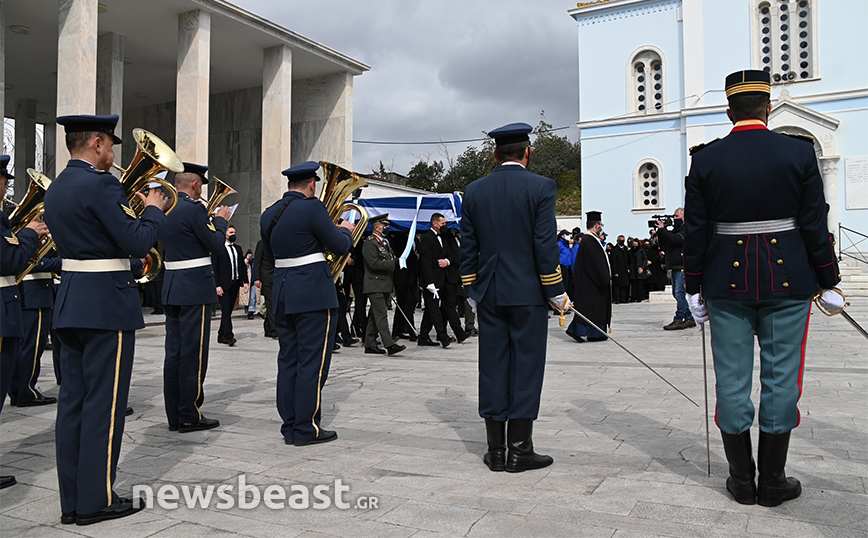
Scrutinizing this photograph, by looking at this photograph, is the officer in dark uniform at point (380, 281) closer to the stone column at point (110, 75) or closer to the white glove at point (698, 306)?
the white glove at point (698, 306)

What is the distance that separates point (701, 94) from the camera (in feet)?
87.8

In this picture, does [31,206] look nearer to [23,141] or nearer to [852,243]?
[23,141]

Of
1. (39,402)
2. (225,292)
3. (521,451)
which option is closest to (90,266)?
(521,451)

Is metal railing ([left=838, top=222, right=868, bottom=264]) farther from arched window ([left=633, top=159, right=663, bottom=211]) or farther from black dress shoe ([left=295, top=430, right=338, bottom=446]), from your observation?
black dress shoe ([left=295, top=430, right=338, bottom=446])

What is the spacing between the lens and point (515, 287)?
168 inches

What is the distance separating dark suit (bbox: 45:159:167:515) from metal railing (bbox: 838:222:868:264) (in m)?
24.7

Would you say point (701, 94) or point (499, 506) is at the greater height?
point (701, 94)

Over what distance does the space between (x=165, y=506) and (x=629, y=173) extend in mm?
27184

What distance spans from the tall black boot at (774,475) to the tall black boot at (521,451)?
3.90ft

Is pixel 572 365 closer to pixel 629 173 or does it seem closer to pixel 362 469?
pixel 362 469

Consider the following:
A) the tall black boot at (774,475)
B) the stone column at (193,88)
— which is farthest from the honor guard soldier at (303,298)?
the stone column at (193,88)

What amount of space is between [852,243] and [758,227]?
78.9 ft

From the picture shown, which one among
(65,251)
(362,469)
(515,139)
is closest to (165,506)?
(362,469)

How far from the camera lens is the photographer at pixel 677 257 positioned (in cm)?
1101
